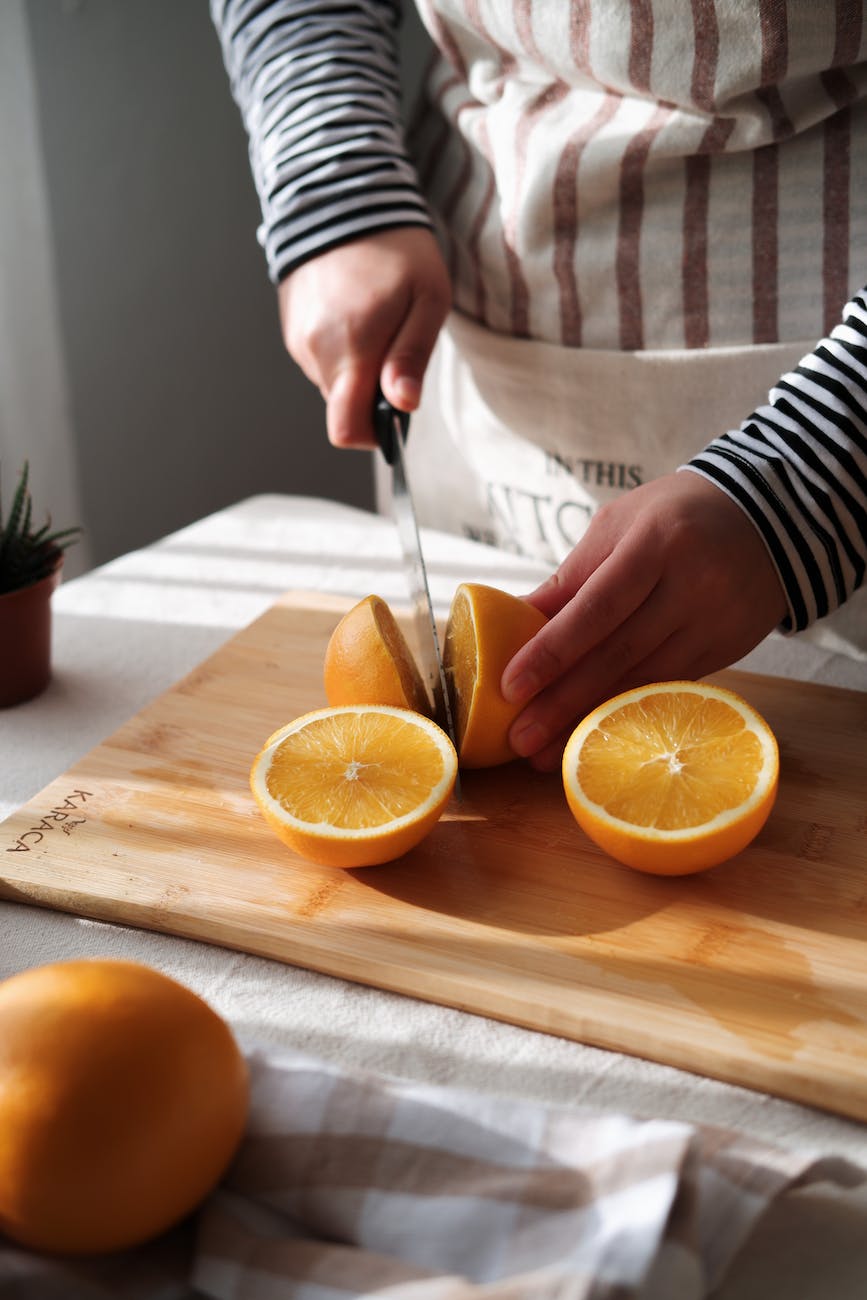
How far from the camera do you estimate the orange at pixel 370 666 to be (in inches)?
39.9

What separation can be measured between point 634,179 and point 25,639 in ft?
2.58

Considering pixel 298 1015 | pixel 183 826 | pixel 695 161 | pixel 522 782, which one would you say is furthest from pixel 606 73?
pixel 298 1015

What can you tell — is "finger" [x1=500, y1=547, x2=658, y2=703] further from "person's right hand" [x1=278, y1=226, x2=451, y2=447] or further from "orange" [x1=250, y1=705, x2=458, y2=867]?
"person's right hand" [x1=278, y1=226, x2=451, y2=447]

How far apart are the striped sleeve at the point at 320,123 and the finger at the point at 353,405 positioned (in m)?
0.18

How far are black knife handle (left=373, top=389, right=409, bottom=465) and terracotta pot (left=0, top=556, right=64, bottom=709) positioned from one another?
357mm

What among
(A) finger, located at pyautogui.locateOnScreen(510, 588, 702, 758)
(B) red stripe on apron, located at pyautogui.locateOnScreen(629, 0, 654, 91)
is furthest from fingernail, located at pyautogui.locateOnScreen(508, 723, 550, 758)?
(B) red stripe on apron, located at pyautogui.locateOnScreen(629, 0, 654, 91)

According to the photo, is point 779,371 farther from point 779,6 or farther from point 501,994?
point 501,994

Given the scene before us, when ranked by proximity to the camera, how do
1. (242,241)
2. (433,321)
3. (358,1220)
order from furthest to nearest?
1. (242,241)
2. (433,321)
3. (358,1220)

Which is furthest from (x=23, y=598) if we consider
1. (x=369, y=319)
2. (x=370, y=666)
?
(x=369, y=319)

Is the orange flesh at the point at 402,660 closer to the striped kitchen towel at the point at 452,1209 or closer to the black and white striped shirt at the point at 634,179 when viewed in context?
the black and white striped shirt at the point at 634,179

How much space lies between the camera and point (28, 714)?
120cm

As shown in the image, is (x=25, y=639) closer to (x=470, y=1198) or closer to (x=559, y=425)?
(x=559, y=425)

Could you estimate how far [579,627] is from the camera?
966 millimetres

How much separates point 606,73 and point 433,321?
306 millimetres
